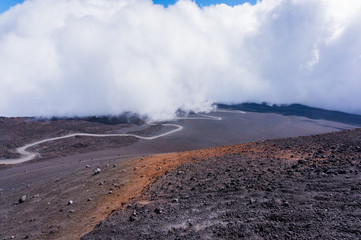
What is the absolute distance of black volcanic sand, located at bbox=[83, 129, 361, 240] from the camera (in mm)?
4828

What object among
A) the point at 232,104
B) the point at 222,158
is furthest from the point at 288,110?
the point at 222,158

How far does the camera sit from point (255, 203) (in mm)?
5953

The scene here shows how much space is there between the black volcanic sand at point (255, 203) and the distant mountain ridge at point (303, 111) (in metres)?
33.8

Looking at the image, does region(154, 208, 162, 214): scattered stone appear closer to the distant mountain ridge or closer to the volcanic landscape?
the volcanic landscape

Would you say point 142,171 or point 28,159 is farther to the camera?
point 28,159

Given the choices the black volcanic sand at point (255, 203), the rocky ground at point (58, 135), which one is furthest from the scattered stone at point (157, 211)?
the rocky ground at point (58, 135)

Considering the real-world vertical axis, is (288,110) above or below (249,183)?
above

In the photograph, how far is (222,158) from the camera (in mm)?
11344

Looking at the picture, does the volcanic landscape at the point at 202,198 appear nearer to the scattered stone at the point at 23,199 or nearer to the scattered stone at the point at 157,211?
the scattered stone at the point at 157,211

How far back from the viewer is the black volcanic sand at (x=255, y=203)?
4.83m

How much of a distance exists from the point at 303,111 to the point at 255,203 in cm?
4423

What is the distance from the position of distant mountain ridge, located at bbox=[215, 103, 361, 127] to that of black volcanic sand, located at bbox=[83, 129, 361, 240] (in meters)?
33.8

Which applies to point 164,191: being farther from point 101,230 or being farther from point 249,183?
point 249,183

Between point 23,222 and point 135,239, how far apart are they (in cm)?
660
